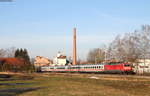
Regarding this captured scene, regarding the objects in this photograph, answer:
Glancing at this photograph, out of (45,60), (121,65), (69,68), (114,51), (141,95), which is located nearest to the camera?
(141,95)

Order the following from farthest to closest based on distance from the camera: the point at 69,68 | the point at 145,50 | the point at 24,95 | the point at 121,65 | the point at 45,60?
the point at 45,60, the point at 69,68, the point at 145,50, the point at 121,65, the point at 24,95

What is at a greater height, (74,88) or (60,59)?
(60,59)

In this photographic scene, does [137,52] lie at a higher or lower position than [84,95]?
higher

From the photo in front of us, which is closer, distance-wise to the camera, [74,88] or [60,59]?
[74,88]

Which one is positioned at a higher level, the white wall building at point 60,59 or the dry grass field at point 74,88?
the white wall building at point 60,59

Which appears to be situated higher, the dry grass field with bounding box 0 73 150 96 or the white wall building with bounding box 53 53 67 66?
the white wall building with bounding box 53 53 67 66

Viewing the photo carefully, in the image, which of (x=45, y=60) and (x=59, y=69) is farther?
(x=45, y=60)

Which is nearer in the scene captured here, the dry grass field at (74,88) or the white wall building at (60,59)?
the dry grass field at (74,88)

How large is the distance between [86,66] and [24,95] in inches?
1911

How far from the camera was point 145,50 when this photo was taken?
211 feet

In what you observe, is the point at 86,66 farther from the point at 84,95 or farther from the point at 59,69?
the point at 84,95

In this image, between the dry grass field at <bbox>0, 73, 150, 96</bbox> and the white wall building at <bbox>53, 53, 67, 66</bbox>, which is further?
the white wall building at <bbox>53, 53, 67, 66</bbox>

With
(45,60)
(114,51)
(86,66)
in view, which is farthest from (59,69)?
(45,60)

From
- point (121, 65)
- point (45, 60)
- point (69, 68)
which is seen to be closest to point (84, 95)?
point (121, 65)
